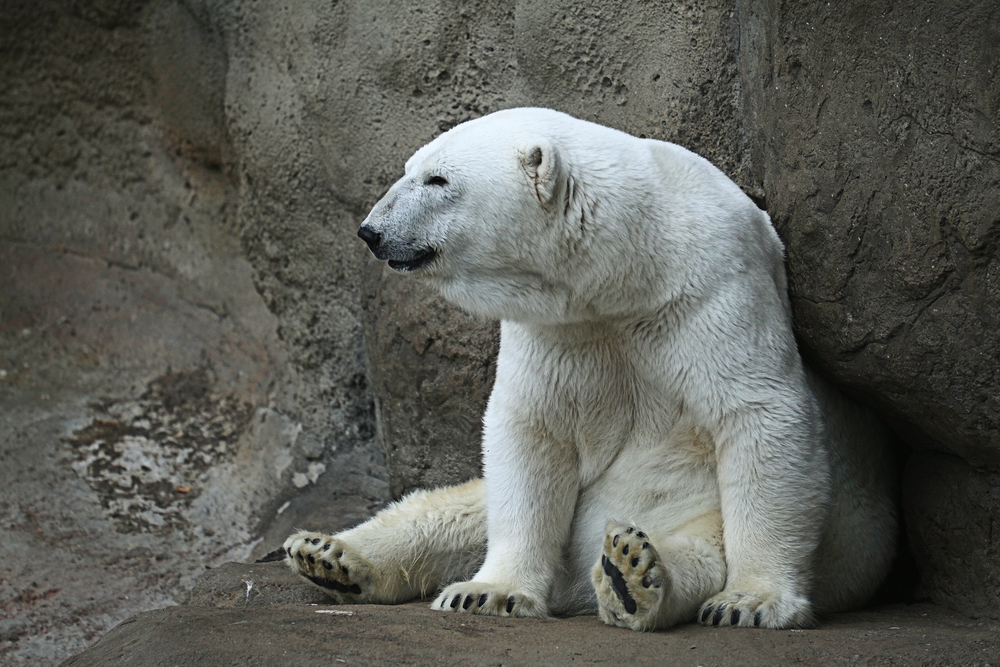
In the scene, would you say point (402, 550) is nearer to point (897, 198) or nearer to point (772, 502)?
point (772, 502)

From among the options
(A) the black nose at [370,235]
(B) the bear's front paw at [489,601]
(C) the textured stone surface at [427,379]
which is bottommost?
(B) the bear's front paw at [489,601]

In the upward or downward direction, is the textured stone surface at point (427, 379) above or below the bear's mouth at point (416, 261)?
below

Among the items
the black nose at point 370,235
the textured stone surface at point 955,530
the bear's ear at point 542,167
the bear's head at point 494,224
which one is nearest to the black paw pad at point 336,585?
the bear's head at point 494,224

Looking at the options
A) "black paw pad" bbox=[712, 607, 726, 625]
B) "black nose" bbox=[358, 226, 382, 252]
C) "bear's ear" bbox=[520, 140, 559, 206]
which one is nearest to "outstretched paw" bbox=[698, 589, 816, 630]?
"black paw pad" bbox=[712, 607, 726, 625]

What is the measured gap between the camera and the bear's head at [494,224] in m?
3.07

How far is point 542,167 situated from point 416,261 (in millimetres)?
497

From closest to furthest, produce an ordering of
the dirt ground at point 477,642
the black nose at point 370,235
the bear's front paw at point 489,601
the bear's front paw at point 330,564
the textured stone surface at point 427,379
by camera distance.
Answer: the dirt ground at point 477,642 → the black nose at point 370,235 → the bear's front paw at point 489,601 → the bear's front paw at point 330,564 → the textured stone surface at point 427,379

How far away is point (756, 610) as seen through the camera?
300cm

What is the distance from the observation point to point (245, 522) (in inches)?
193

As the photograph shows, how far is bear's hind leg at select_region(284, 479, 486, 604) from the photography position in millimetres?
3545

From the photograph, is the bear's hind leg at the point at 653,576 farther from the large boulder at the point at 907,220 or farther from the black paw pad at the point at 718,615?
the large boulder at the point at 907,220

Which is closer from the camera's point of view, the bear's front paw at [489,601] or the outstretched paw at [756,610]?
the outstretched paw at [756,610]

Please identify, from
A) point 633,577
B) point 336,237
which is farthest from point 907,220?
point 336,237

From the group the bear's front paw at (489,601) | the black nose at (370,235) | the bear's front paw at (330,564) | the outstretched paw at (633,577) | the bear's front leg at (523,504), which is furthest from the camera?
the bear's front paw at (330,564)
